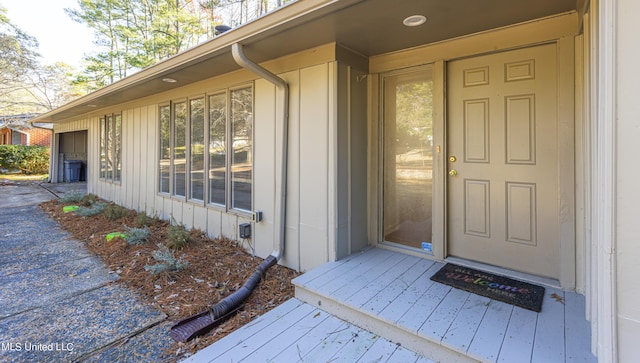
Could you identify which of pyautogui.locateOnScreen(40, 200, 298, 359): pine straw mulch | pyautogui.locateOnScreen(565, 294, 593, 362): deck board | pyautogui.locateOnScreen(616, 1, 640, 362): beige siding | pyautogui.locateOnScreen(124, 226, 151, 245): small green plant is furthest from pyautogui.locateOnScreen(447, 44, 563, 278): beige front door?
pyautogui.locateOnScreen(124, 226, 151, 245): small green plant

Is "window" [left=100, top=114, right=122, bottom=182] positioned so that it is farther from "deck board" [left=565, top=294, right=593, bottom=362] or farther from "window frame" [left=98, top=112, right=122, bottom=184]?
"deck board" [left=565, top=294, right=593, bottom=362]

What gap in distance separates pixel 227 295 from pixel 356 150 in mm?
1824

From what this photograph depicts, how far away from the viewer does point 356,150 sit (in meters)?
3.13

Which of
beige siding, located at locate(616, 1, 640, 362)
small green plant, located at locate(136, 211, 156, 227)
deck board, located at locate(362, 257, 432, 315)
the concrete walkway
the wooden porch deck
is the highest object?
beige siding, located at locate(616, 1, 640, 362)

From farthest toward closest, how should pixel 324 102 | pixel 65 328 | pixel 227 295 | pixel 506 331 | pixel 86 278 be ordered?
1. pixel 86 278
2. pixel 324 102
3. pixel 227 295
4. pixel 65 328
5. pixel 506 331

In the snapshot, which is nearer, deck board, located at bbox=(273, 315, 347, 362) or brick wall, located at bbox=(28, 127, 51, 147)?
deck board, located at bbox=(273, 315, 347, 362)

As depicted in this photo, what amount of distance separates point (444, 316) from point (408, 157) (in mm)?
1579

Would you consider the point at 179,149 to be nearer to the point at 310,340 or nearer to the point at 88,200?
the point at 88,200

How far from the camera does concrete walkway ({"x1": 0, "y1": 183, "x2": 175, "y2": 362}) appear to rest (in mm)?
2031

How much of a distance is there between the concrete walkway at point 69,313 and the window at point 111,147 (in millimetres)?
2932

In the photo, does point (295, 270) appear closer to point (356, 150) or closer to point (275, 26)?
point (356, 150)

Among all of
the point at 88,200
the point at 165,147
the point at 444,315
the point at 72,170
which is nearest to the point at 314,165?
the point at 444,315

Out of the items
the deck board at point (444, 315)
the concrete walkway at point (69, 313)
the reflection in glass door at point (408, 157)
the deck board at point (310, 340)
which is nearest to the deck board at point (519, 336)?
the deck board at point (444, 315)

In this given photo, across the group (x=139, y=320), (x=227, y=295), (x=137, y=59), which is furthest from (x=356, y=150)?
(x=137, y=59)
